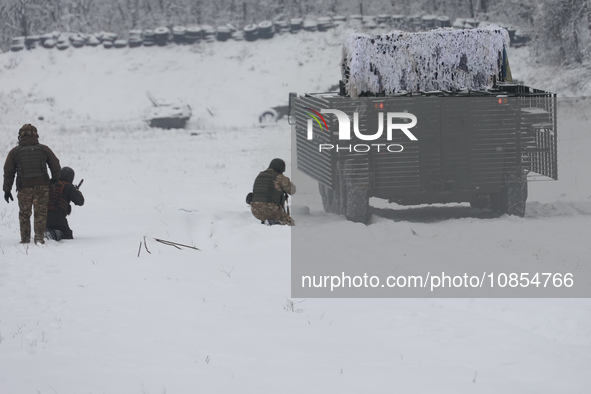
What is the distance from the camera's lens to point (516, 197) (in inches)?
499

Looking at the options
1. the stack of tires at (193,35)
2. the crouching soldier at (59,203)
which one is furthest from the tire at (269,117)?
the crouching soldier at (59,203)

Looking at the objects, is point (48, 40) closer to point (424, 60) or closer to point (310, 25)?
point (310, 25)

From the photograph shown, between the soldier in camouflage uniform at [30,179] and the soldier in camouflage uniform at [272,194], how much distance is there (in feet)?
9.27

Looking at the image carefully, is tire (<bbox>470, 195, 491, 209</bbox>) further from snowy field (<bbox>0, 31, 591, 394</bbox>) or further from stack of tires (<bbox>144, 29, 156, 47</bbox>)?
stack of tires (<bbox>144, 29, 156, 47</bbox>)

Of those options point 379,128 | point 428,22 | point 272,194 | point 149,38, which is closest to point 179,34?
point 149,38

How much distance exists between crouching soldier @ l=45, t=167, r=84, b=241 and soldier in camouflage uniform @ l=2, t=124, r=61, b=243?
16.1 inches

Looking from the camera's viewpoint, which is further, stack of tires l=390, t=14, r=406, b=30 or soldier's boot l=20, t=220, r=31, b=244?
stack of tires l=390, t=14, r=406, b=30

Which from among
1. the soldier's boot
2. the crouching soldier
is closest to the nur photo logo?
the crouching soldier

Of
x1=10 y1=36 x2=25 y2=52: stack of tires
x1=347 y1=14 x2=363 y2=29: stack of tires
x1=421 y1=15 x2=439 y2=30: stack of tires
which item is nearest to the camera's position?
x1=421 y1=15 x2=439 y2=30: stack of tires

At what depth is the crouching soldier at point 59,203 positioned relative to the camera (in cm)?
1110

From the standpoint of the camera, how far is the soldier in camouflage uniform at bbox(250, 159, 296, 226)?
11859 millimetres

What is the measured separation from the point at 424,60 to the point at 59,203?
5.98 m

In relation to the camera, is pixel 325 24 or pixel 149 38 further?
pixel 149 38

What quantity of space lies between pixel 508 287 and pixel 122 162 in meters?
18.4
